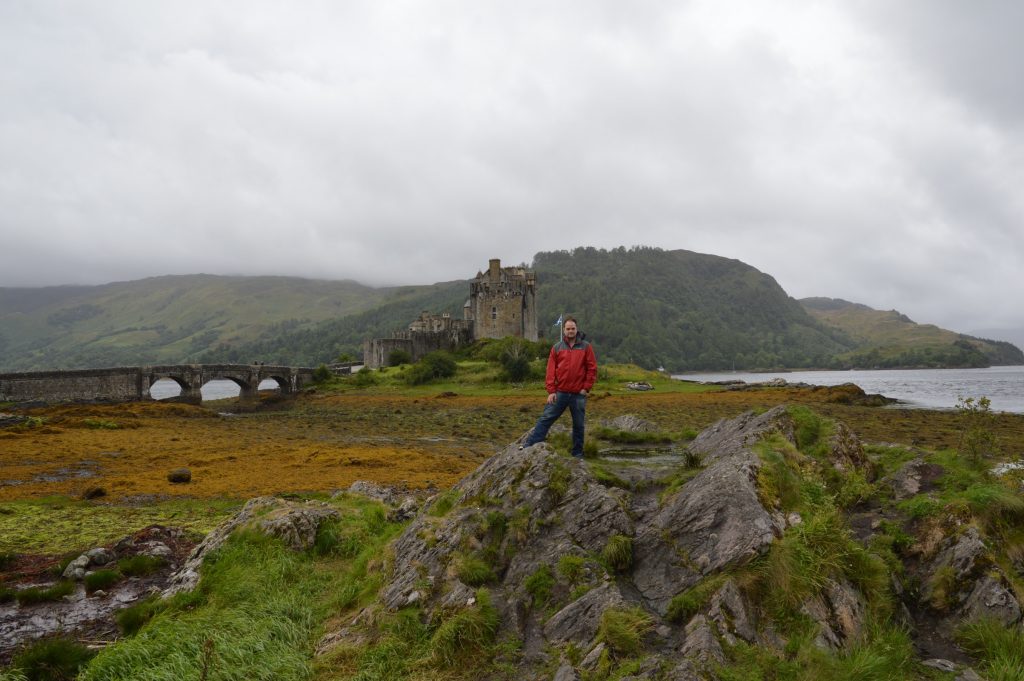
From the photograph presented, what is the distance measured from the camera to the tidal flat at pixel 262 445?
52.5ft

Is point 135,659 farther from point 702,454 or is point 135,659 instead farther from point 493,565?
point 702,454

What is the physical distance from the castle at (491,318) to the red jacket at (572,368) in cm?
7916

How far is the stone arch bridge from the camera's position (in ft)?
175

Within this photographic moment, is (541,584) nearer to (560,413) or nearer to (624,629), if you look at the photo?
(624,629)

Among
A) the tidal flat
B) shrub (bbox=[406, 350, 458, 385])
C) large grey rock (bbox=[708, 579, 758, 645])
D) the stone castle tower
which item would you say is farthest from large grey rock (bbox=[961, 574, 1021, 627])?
the stone castle tower

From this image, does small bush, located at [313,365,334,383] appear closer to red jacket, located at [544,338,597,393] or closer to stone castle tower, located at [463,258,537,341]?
stone castle tower, located at [463,258,537,341]

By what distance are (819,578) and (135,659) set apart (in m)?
7.85

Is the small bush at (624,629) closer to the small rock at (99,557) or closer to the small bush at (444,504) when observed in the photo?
the small bush at (444,504)

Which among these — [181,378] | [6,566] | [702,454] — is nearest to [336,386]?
[181,378]

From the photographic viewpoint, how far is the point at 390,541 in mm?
9680

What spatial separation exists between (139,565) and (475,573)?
7.67 metres

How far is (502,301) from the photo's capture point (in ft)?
296

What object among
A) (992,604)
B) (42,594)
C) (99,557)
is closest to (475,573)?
(992,604)

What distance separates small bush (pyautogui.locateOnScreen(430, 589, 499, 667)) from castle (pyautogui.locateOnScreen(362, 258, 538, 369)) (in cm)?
8283
